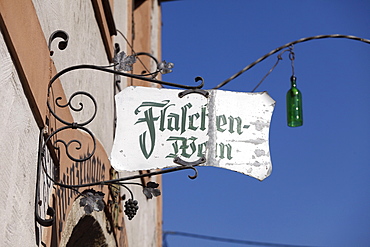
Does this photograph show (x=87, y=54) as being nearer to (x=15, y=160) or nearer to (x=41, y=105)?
(x=41, y=105)

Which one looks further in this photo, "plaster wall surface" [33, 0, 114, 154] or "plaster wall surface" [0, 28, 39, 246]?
"plaster wall surface" [33, 0, 114, 154]

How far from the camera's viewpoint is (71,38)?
4.68 metres

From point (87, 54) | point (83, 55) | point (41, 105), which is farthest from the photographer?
point (87, 54)

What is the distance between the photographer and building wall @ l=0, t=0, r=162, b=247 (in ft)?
10.2

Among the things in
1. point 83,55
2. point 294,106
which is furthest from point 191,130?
point 294,106

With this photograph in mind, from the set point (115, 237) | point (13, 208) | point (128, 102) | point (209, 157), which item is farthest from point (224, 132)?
point (115, 237)

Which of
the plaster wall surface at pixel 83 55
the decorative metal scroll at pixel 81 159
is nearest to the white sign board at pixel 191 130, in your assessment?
the decorative metal scroll at pixel 81 159

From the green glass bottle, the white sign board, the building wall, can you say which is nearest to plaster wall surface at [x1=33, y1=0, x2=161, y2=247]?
the building wall

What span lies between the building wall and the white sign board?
404 millimetres

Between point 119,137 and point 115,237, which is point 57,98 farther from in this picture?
point 115,237

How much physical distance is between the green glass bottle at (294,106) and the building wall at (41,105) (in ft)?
4.45

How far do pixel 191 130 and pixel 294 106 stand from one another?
2391 millimetres

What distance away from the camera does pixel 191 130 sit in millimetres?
3826

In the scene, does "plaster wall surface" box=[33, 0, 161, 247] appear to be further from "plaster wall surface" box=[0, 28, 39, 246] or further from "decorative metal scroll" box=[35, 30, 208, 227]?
"plaster wall surface" box=[0, 28, 39, 246]
